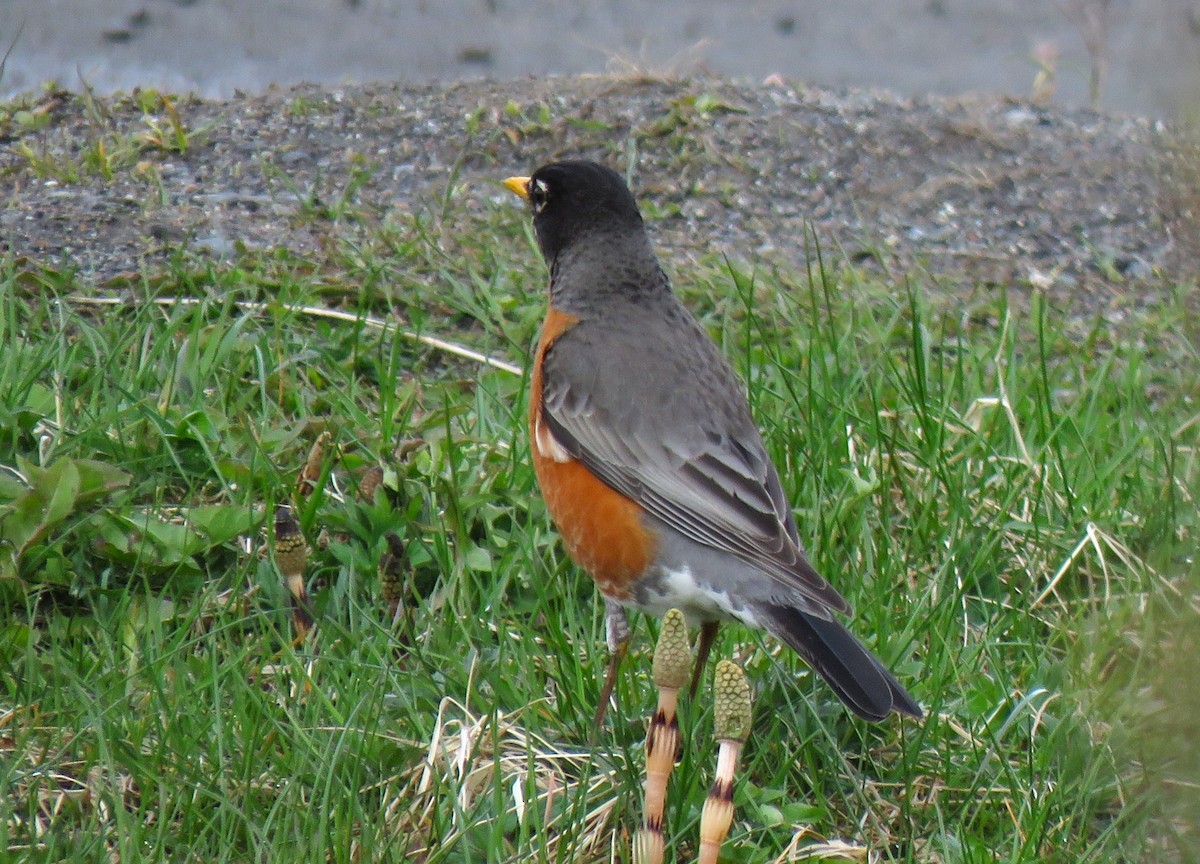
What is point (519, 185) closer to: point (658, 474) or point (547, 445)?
point (547, 445)

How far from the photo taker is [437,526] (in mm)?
3838

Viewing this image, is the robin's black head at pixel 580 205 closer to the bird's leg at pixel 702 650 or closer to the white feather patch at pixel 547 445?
the white feather patch at pixel 547 445

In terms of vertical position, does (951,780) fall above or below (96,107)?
below

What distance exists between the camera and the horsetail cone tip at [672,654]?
2398 millimetres

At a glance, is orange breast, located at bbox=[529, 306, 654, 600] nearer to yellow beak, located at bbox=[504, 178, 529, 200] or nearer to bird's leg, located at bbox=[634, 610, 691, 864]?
bird's leg, located at bbox=[634, 610, 691, 864]

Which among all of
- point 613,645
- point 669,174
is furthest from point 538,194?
point 669,174

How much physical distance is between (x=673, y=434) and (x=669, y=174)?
276cm

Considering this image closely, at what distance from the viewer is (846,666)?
291 cm

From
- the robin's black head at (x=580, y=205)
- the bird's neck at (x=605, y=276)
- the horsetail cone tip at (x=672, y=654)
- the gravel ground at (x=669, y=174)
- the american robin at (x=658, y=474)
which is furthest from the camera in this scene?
the gravel ground at (x=669, y=174)

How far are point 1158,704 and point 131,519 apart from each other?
243 centimetres

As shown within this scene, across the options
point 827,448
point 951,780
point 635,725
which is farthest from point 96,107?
point 951,780

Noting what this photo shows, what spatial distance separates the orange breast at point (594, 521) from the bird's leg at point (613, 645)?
0.16 feet

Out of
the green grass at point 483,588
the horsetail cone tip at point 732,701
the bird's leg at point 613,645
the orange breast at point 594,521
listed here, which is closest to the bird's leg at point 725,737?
the horsetail cone tip at point 732,701

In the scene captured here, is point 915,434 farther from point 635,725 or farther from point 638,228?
point 635,725
